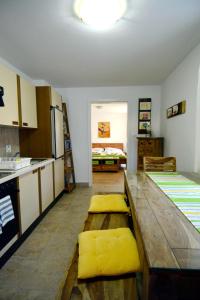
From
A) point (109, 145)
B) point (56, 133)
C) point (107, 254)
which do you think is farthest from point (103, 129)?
point (107, 254)

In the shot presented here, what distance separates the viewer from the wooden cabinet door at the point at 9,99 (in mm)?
1939

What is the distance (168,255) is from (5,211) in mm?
1478

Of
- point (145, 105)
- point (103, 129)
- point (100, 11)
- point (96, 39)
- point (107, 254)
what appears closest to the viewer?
point (107, 254)

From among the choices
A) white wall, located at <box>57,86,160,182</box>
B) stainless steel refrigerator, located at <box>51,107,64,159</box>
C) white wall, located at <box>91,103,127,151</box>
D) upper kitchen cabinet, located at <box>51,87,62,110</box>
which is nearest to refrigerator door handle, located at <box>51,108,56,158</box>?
stainless steel refrigerator, located at <box>51,107,64,159</box>

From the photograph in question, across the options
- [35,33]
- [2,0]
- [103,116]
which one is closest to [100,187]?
[35,33]

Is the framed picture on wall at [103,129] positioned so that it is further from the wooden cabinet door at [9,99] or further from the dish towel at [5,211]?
the dish towel at [5,211]

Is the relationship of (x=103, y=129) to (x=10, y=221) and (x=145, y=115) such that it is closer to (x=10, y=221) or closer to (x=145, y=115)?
(x=145, y=115)

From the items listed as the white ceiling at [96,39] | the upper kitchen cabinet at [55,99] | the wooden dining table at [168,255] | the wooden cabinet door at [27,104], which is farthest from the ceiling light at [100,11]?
the wooden dining table at [168,255]

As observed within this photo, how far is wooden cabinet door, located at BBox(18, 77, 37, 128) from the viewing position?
2.36 metres

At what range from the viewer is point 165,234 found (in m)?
0.78

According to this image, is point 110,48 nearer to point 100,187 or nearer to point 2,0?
point 2,0

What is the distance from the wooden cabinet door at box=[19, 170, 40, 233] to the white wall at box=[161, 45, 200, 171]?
2151mm

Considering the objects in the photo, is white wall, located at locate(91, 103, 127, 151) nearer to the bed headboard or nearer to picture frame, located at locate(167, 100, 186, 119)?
the bed headboard

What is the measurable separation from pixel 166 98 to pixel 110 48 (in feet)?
5.87
